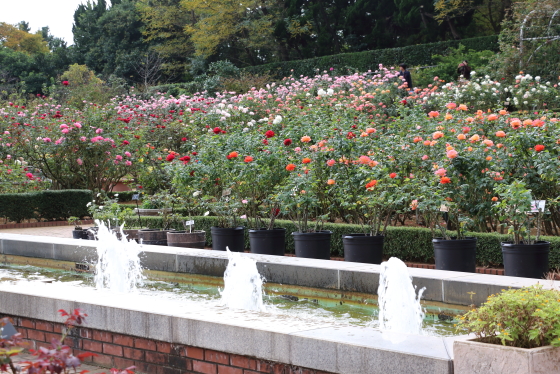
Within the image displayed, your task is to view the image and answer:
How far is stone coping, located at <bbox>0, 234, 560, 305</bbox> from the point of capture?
4.50 metres

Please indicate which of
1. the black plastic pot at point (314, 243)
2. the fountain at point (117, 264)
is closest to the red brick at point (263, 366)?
the fountain at point (117, 264)

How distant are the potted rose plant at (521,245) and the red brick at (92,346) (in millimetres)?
3449

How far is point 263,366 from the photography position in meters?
3.31

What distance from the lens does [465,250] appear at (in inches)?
233

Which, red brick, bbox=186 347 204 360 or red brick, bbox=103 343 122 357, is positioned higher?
red brick, bbox=186 347 204 360

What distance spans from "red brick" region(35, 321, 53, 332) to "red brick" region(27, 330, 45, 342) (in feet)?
0.11

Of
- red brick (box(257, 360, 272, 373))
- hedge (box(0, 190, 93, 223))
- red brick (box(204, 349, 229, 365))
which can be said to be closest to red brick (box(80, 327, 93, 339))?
red brick (box(204, 349, 229, 365))

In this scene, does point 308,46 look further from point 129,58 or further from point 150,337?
point 150,337

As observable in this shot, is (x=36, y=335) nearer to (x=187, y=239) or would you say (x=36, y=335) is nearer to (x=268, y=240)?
(x=268, y=240)

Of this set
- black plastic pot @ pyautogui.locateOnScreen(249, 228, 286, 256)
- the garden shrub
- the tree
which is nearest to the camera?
black plastic pot @ pyautogui.locateOnScreen(249, 228, 286, 256)

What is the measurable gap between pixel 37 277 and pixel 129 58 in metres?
28.3

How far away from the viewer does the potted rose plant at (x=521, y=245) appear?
18.1ft

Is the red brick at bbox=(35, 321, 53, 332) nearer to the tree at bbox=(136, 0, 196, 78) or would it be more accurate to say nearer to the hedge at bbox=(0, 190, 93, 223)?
the hedge at bbox=(0, 190, 93, 223)

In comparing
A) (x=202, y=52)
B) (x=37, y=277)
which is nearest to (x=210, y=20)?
(x=202, y=52)
